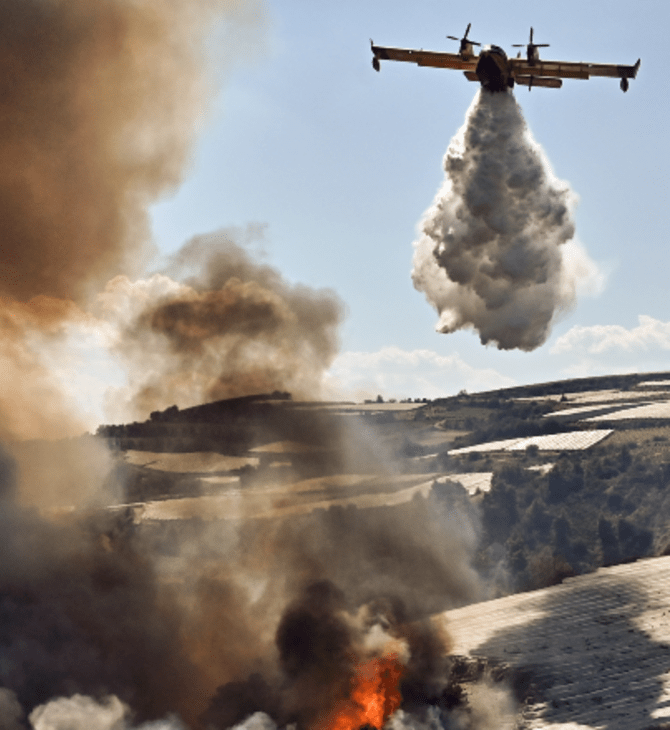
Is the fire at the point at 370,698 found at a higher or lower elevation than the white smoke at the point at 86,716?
lower

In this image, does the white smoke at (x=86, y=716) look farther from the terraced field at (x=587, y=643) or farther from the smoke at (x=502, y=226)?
the smoke at (x=502, y=226)

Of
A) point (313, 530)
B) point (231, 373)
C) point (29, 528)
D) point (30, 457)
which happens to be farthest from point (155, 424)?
point (29, 528)

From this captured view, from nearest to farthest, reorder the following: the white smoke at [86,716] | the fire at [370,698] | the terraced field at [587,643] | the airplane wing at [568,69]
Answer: the white smoke at [86,716]
the fire at [370,698]
the terraced field at [587,643]
the airplane wing at [568,69]

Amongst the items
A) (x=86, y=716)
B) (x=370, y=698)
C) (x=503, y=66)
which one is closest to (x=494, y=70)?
(x=503, y=66)

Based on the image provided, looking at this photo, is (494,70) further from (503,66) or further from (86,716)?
(86,716)

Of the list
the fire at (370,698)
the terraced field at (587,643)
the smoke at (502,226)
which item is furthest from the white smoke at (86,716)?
the smoke at (502,226)

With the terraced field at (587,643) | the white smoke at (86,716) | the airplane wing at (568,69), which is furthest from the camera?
the airplane wing at (568,69)
